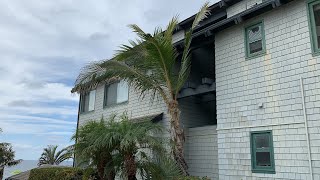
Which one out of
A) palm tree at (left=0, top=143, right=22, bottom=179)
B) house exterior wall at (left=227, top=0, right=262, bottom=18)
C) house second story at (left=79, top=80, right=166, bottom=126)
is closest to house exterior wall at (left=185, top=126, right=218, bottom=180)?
house second story at (left=79, top=80, right=166, bottom=126)

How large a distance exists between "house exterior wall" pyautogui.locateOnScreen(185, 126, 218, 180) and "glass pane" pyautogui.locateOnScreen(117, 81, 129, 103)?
4.04m

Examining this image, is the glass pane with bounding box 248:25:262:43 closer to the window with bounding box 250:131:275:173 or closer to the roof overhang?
the roof overhang

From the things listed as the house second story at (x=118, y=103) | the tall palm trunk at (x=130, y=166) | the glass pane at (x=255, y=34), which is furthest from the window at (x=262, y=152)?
the house second story at (x=118, y=103)

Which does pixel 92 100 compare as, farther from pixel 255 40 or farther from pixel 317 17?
pixel 317 17

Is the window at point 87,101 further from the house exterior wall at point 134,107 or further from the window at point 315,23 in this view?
the window at point 315,23

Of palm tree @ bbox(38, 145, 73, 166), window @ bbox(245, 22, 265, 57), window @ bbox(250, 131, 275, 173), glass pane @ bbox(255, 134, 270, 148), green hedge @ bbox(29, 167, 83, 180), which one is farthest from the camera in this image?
palm tree @ bbox(38, 145, 73, 166)

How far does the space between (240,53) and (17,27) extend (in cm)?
1217

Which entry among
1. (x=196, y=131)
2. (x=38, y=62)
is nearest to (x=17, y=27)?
(x=38, y=62)

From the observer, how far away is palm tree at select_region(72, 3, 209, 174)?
31.6ft

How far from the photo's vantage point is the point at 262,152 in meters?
8.72

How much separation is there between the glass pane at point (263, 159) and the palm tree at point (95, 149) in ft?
13.4

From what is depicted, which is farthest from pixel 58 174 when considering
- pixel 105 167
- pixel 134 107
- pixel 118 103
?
pixel 118 103

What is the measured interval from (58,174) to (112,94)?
504 centimetres

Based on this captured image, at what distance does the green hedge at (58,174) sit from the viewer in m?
11.5
